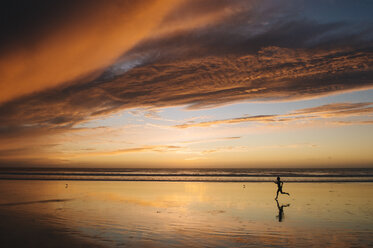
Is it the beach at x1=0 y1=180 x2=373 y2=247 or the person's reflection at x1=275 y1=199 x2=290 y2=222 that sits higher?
the person's reflection at x1=275 y1=199 x2=290 y2=222

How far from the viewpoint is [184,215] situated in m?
16.3

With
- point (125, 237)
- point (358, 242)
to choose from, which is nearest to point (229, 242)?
point (125, 237)

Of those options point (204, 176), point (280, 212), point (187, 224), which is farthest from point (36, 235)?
point (204, 176)

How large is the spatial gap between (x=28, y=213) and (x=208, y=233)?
11589mm

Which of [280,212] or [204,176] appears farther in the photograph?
[204,176]

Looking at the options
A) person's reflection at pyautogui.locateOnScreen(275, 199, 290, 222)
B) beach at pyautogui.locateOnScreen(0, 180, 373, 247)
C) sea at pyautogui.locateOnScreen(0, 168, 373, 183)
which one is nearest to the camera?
beach at pyautogui.locateOnScreen(0, 180, 373, 247)

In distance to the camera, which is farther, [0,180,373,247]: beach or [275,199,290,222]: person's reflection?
[275,199,290,222]: person's reflection

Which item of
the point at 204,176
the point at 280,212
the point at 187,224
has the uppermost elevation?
the point at 204,176

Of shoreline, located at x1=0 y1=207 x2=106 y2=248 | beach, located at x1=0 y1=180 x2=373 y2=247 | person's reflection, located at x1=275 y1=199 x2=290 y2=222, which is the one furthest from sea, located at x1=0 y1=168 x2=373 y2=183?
shoreline, located at x1=0 y1=207 x2=106 y2=248

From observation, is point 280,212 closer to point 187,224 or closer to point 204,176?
point 187,224

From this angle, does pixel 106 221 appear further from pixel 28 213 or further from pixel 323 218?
pixel 323 218

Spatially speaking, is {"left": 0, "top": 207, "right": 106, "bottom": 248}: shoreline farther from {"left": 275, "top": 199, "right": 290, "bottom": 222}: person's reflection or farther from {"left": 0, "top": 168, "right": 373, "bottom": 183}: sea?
{"left": 0, "top": 168, "right": 373, "bottom": 183}: sea

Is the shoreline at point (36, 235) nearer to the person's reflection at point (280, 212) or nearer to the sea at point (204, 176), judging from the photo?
the person's reflection at point (280, 212)

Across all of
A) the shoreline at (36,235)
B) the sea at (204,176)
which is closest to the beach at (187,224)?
the shoreline at (36,235)
